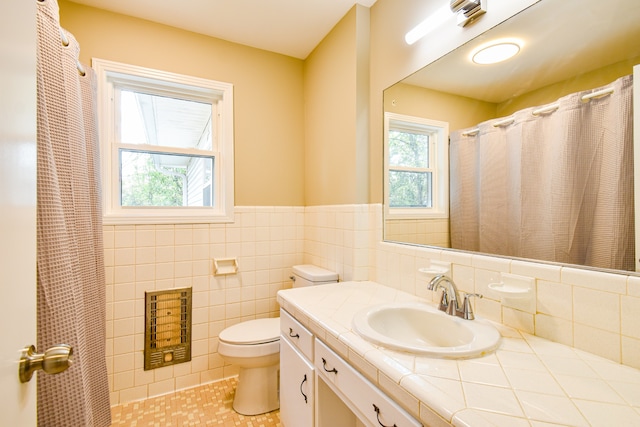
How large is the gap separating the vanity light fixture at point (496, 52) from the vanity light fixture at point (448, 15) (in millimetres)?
139

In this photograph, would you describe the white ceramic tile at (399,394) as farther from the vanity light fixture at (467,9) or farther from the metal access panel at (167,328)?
the metal access panel at (167,328)

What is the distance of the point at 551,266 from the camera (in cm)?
94

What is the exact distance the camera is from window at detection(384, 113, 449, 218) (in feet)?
4.64

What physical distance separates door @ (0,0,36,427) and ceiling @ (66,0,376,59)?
150cm

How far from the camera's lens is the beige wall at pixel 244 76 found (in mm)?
1823

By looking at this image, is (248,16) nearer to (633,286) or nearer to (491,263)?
(491,263)

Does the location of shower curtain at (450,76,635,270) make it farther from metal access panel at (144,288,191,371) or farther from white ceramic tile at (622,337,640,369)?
metal access panel at (144,288,191,371)

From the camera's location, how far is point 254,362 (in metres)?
1.71

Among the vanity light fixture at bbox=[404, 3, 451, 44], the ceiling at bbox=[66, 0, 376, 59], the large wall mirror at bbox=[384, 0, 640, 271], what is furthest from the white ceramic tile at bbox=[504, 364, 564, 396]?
the ceiling at bbox=[66, 0, 376, 59]

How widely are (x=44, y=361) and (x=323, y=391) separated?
97 cm

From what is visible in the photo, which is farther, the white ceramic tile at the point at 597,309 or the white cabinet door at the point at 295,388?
the white cabinet door at the point at 295,388

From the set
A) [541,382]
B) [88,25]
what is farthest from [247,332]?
[88,25]

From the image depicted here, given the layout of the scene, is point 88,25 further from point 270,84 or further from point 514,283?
point 514,283

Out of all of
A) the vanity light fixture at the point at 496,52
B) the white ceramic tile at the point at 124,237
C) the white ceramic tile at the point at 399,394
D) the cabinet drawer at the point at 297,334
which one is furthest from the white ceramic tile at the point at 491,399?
the white ceramic tile at the point at 124,237
